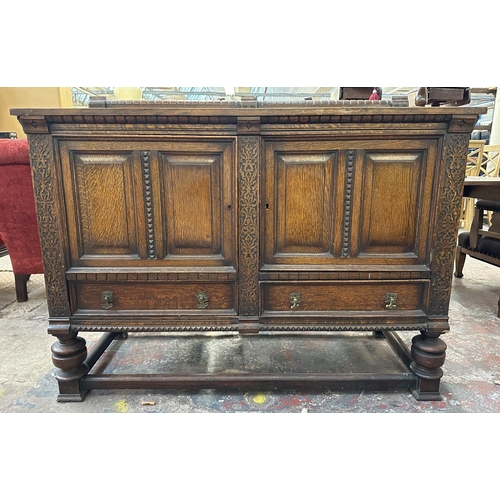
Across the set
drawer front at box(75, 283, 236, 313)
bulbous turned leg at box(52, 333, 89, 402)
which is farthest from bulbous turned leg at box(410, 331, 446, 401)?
bulbous turned leg at box(52, 333, 89, 402)

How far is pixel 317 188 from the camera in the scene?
138cm

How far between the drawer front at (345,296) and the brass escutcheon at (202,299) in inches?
9.5

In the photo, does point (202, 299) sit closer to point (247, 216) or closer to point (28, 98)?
point (247, 216)

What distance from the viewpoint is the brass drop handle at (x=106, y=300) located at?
1464 millimetres

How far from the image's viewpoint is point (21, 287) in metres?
2.69

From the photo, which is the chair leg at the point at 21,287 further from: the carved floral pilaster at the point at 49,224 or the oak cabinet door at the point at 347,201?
the oak cabinet door at the point at 347,201

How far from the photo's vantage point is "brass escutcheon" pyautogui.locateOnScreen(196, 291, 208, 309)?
147 cm

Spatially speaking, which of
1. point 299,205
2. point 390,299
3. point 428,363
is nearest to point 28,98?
point 299,205

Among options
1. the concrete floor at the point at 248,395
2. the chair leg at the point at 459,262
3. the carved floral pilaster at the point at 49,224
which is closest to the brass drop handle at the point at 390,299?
the concrete floor at the point at 248,395

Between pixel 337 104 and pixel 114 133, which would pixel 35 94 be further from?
pixel 337 104

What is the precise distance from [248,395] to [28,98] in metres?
5.86

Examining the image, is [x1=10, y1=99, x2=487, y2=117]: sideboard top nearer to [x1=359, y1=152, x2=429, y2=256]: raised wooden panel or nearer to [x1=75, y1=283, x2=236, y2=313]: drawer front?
[x1=359, y1=152, x2=429, y2=256]: raised wooden panel

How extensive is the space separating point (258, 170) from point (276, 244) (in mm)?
304

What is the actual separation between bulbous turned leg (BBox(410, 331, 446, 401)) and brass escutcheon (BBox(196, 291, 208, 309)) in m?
0.94
